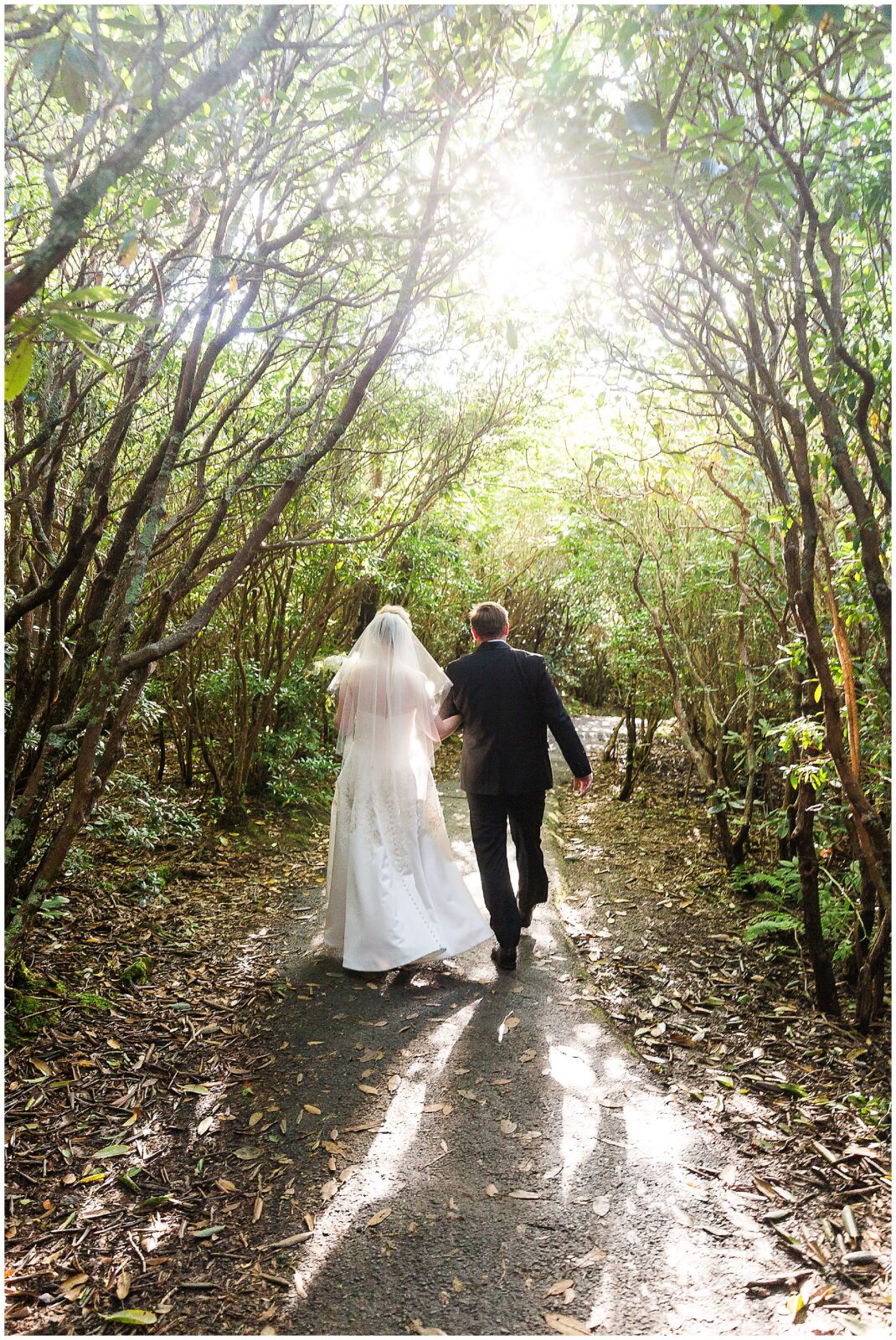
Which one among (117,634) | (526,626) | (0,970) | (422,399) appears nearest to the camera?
(0,970)

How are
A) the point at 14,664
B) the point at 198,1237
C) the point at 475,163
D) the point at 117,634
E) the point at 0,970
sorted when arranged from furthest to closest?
the point at 14,664, the point at 475,163, the point at 117,634, the point at 198,1237, the point at 0,970

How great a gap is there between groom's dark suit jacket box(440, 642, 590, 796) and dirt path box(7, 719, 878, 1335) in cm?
128

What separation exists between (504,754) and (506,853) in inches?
25.0

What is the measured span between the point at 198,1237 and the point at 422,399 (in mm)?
7688

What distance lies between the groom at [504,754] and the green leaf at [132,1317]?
3032 mm

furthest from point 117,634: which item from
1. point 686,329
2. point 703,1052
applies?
point 703,1052

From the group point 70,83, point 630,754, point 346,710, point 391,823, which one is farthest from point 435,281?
point 630,754

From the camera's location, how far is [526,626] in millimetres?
20891

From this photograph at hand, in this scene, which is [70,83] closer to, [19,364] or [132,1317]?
[19,364]

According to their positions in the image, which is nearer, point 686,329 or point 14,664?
point 686,329

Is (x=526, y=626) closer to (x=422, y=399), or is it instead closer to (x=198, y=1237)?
(x=422, y=399)

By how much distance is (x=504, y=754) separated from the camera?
5547mm

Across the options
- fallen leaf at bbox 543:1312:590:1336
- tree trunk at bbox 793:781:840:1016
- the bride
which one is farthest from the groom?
fallen leaf at bbox 543:1312:590:1336

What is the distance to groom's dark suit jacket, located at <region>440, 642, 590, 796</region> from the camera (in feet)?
18.2
